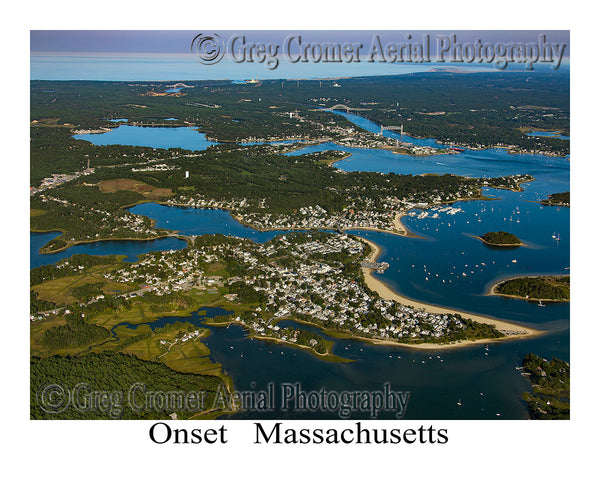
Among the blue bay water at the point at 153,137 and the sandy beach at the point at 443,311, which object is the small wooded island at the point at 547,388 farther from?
the blue bay water at the point at 153,137

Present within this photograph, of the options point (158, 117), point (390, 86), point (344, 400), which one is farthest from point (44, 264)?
point (390, 86)

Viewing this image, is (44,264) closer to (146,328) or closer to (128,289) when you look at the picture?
(128,289)

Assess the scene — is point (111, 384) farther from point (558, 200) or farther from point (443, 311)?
point (558, 200)

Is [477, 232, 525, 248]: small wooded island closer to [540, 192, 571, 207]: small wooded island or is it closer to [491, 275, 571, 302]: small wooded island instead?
[491, 275, 571, 302]: small wooded island

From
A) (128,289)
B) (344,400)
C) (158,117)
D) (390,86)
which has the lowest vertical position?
(344,400)

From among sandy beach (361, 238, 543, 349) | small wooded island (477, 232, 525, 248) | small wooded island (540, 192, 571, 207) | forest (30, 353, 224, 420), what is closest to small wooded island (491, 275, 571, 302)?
sandy beach (361, 238, 543, 349)

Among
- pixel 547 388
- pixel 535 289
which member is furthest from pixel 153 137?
pixel 547 388
